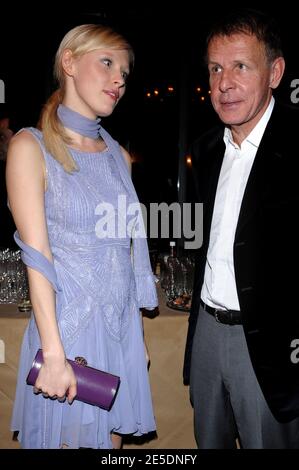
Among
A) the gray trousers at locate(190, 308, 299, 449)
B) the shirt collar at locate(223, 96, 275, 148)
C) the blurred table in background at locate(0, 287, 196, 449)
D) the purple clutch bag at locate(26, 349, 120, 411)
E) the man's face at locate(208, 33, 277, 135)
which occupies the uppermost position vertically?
the man's face at locate(208, 33, 277, 135)

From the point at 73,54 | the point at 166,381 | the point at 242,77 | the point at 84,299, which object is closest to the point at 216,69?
the point at 242,77

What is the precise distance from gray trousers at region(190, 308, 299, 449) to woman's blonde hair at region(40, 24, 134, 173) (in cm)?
83

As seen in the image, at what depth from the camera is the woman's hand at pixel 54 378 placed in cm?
144

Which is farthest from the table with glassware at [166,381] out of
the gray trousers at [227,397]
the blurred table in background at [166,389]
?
the gray trousers at [227,397]

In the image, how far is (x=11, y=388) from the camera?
2.21 m

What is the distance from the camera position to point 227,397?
5.97 feet

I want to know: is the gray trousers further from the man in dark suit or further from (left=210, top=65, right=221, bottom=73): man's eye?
(left=210, top=65, right=221, bottom=73): man's eye

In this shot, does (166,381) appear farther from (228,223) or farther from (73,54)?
(73,54)

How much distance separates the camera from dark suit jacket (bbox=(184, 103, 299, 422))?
158cm

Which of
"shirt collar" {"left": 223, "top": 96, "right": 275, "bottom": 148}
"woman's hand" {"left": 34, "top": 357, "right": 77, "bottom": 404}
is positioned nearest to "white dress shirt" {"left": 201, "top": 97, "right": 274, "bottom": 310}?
"shirt collar" {"left": 223, "top": 96, "right": 275, "bottom": 148}

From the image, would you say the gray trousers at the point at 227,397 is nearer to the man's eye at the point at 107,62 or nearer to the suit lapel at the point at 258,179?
the suit lapel at the point at 258,179
